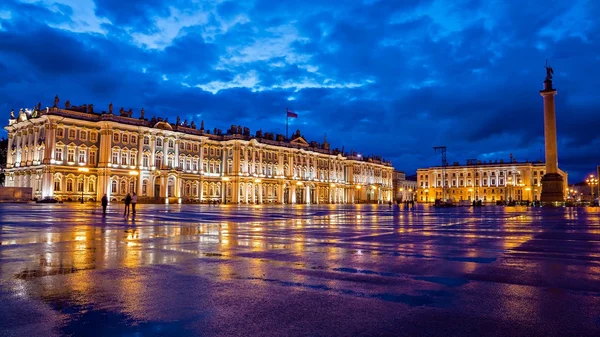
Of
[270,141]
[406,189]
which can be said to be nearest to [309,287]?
[270,141]

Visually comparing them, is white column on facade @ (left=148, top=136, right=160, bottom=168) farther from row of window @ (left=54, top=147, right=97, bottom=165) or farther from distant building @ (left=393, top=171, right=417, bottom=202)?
distant building @ (left=393, top=171, right=417, bottom=202)

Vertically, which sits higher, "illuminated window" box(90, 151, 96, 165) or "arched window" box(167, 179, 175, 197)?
"illuminated window" box(90, 151, 96, 165)

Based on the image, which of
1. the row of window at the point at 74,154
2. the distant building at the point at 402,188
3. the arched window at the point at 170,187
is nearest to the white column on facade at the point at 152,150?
the arched window at the point at 170,187

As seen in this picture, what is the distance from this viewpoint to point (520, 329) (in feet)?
13.8

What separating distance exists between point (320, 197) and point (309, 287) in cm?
10179

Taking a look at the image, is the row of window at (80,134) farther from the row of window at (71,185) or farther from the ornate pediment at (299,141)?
the ornate pediment at (299,141)

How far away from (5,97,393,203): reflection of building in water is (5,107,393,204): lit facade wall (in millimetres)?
145

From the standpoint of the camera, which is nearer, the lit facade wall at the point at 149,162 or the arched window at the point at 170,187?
the lit facade wall at the point at 149,162

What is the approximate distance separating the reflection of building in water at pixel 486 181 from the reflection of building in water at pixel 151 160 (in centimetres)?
5184

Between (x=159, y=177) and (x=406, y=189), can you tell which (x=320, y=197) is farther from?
(x=406, y=189)

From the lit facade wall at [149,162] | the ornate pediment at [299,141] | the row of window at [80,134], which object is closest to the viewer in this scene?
the row of window at [80,134]

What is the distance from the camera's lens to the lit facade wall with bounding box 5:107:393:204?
213ft

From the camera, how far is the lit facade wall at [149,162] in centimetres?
6481

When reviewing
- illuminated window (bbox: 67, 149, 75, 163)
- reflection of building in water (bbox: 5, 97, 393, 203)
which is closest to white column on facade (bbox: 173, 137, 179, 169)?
reflection of building in water (bbox: 5, 97, 393, 203)
